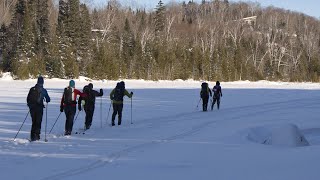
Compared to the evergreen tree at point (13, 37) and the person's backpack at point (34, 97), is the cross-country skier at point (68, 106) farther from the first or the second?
the evergreen tree at point (13, 37)

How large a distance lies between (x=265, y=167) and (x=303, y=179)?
1.28 metres

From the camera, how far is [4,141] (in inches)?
495

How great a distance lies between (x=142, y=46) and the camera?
234 feet

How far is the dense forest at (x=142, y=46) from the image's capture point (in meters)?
56.8

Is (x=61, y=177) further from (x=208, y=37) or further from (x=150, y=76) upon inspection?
(x=208, y=37)

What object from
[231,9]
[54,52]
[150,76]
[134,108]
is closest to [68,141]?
[134,108]

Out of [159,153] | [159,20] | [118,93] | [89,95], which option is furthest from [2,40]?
[159,153]

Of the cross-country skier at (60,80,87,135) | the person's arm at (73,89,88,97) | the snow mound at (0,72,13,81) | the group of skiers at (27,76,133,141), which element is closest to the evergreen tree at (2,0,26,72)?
the snow mound at (0,72,13,81)

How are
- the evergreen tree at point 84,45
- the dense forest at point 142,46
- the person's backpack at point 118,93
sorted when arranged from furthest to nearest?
the evergreen tree at point 84,45
the dense forest at point 142,46
the person's backpack at point 118,93

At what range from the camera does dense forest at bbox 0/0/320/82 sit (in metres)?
56.8

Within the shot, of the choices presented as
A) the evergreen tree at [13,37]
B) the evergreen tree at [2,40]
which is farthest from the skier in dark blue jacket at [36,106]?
the evergreen tree at [2,40]

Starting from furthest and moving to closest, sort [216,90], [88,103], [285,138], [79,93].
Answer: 1. [216,90]
2. [88,103]
3. [79,93]
4. [285,138]

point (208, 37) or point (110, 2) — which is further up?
point (110, 2)

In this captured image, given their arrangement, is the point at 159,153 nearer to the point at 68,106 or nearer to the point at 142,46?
the point at 68,106
